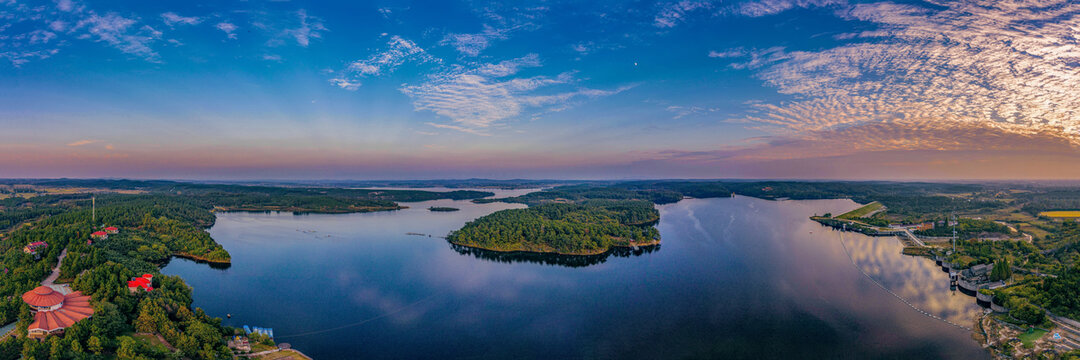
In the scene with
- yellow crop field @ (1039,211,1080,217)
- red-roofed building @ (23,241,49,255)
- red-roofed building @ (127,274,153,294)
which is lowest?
red-roofed building @ (127,274,153,294)

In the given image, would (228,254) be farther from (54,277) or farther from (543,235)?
(543,235)

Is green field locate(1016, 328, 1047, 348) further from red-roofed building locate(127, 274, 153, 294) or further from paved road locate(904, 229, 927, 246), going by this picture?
red-roofed building locate(127, 274, 153, 294)

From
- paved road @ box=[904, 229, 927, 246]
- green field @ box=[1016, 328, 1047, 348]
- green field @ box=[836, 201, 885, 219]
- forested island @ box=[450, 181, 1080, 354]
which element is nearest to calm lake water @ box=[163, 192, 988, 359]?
green field @ box=[1016, 328, 1047, 348]

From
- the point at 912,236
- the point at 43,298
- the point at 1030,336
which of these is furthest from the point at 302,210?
the point at 912,236

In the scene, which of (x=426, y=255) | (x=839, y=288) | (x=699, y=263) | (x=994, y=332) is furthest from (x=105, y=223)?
(x=994, y=332)

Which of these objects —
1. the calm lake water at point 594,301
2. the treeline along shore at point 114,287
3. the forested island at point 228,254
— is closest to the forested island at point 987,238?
the forested island at point 228,254

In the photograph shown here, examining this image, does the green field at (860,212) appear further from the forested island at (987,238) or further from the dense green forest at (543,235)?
the dense green forest at (543,235)
